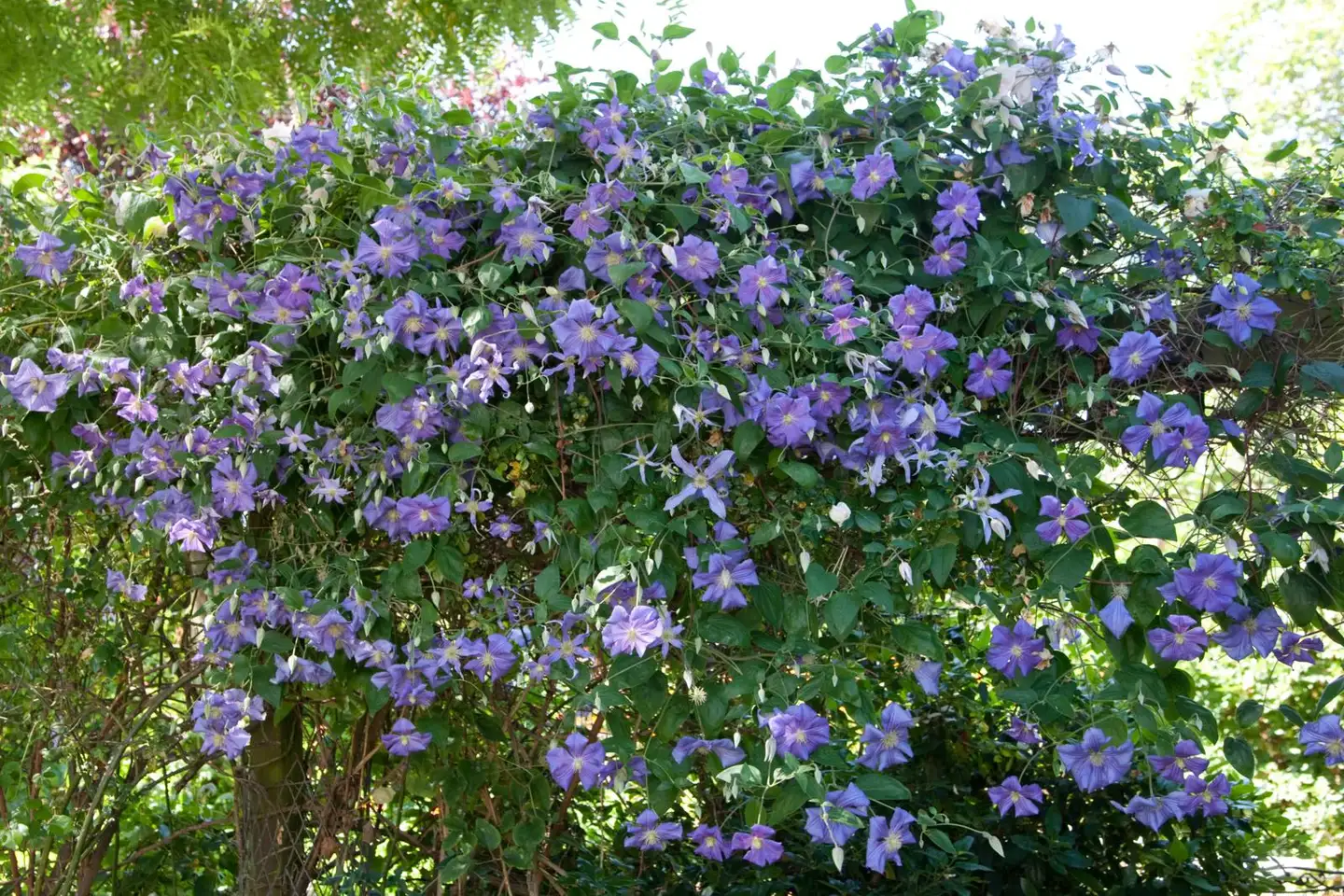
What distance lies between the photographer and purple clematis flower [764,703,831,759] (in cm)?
139

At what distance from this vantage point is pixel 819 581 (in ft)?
4.67

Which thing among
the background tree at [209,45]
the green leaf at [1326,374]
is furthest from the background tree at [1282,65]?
the green leaf at [1326,374]

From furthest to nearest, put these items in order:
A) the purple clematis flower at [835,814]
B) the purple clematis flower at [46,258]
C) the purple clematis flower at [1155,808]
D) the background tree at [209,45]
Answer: the background tree at [209,45]
the purple clematis flower at [46,258]
the purple clematis flower at [1155,808]
the purple clematis flower at [835,814]

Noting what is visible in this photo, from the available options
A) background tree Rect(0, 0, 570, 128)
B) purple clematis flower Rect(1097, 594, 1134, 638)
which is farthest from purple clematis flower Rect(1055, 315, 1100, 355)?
background tree Rect(0, 0, 570, 128)

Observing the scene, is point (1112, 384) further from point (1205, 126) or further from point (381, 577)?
point (381, 577)

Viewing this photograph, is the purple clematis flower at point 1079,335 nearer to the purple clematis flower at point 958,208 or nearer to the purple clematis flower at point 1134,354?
the purple clematis flower at point 1134,354

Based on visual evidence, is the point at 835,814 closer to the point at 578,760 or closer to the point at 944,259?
the point at 578,760

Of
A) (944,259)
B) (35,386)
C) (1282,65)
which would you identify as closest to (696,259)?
(944,259)

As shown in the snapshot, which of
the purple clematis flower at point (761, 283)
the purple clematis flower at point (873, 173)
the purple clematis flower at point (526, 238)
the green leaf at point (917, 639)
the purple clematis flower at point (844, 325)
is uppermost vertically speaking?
the purple clematis flower at point (873, 173)

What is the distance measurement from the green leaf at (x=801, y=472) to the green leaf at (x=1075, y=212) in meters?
0.45

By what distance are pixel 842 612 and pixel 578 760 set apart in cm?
39

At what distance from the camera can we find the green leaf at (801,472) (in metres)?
1.43

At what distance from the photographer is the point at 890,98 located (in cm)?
161

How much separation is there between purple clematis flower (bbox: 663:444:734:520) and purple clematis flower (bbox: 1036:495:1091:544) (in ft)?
1.23
